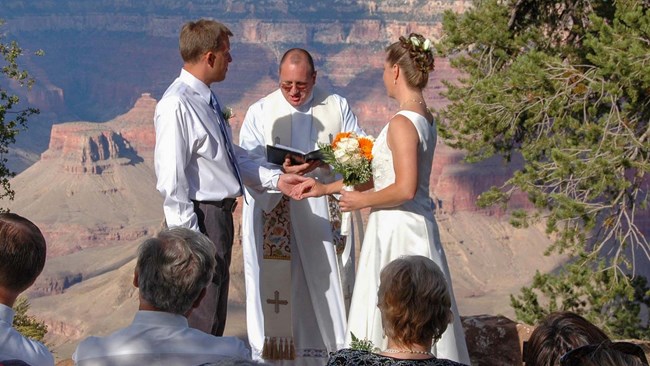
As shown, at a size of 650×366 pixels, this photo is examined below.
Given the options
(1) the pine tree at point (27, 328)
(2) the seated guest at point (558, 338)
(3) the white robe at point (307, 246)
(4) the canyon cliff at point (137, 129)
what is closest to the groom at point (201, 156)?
(3) the white robe at point (307, 246)

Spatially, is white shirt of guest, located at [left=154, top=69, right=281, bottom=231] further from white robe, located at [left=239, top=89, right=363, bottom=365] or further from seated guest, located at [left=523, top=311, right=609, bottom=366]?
seated guest, located at [left=523, top=311, right=609, bottom=366]

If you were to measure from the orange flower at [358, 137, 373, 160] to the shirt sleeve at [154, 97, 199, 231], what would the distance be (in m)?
0.94

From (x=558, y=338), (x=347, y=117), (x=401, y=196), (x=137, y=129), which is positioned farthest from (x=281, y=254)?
(x=137, y=129)

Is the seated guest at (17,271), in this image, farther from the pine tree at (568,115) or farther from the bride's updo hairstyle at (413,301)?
the pine tree at (568,115)

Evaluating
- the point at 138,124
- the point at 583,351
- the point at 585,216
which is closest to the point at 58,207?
the point at 138,124

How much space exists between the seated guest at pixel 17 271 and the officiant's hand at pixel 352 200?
2.24m

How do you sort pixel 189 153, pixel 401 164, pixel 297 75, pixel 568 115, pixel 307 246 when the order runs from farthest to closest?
pixel 568 115 < pixel 307 246 < pixel 297 75 < pixel 189 153 < pixel 401 164

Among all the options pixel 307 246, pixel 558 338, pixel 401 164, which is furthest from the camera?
pixel 307 246

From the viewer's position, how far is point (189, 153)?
575cm

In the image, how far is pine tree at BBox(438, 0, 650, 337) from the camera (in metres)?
11.5

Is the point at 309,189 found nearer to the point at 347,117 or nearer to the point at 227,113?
the point at 227,113

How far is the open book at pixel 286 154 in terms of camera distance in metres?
6.45

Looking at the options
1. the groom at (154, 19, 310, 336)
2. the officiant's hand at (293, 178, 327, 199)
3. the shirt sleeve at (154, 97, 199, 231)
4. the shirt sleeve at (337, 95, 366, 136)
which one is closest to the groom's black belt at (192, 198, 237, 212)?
the groom at (154, 19, 310, 336)

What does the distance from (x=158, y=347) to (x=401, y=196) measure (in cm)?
202
